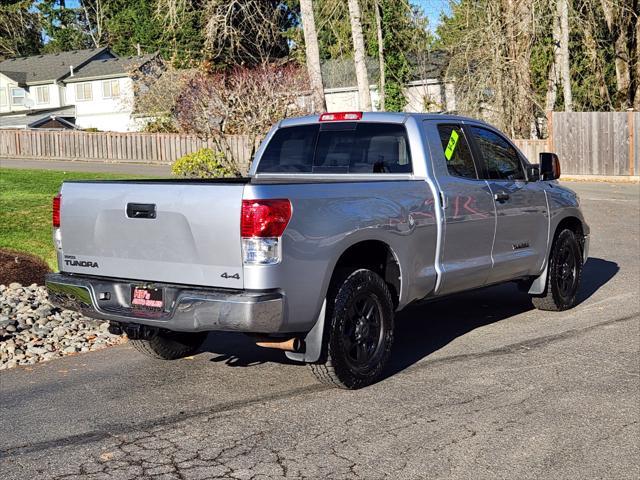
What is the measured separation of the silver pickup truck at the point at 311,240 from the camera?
5.81 m

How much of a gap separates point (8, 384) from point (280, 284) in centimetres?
254

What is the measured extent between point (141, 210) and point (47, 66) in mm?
70998

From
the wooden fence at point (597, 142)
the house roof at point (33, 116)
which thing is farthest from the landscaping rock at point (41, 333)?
the house roof at point (33, 116)

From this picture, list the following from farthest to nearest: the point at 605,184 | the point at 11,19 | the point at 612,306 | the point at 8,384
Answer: the point at 11,19
the point at 605,184
the point at 612,306
the point at 8,384

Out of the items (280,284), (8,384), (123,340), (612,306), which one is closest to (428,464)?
(280,284)

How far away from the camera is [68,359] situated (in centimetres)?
786

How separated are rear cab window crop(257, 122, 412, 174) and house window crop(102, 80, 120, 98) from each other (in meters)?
60.7

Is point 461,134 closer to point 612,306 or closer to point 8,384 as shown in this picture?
point 612,306

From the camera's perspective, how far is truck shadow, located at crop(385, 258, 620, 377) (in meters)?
7.82

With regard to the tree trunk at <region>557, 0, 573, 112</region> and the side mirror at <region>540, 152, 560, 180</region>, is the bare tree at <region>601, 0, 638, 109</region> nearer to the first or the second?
the tree trunk at <region>557, 0, 573, 112</region>

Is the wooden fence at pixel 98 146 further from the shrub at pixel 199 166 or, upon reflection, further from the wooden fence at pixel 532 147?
the shrub at pixel 199 166

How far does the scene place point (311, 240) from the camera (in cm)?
600

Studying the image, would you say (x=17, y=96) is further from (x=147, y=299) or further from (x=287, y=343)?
(x=287, y=343)

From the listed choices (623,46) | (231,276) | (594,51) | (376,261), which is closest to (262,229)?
(231,276)
